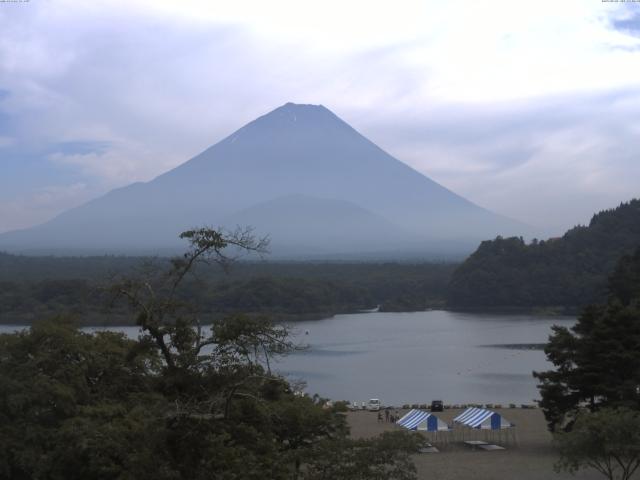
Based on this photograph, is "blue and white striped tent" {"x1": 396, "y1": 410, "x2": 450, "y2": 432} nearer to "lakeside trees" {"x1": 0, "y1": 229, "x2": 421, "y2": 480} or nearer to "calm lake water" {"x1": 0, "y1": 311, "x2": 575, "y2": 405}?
"calm lake water" {"x1": 0, "y1": 311, "x2": 575, "y2": 405}

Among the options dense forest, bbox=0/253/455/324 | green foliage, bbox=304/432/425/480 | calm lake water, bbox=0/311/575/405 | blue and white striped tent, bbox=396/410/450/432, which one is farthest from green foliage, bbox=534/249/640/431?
dense forest, bbox=0/253/455/324

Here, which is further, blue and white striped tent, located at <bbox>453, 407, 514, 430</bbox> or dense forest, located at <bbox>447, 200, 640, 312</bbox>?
dense forest, located at <bbox>447, 200, 640, 312</bbox>

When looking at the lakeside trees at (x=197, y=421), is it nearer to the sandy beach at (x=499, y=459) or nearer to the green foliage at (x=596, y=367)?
the sandy beach at (x=499, y=459)

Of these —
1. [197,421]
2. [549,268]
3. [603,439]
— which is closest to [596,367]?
[603,439]

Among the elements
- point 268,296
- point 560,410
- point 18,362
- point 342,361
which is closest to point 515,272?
point 268,296

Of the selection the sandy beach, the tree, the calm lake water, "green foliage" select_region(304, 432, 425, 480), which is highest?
"green foliage" select_region(304, 432, 425, 480)

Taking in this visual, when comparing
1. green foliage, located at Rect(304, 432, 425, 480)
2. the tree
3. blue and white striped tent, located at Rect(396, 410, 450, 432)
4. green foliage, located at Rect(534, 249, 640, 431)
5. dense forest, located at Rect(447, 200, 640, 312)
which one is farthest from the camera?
dense forest, located at Rect(447, 200, 640, 312)

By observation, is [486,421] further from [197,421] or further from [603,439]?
[197,421]
